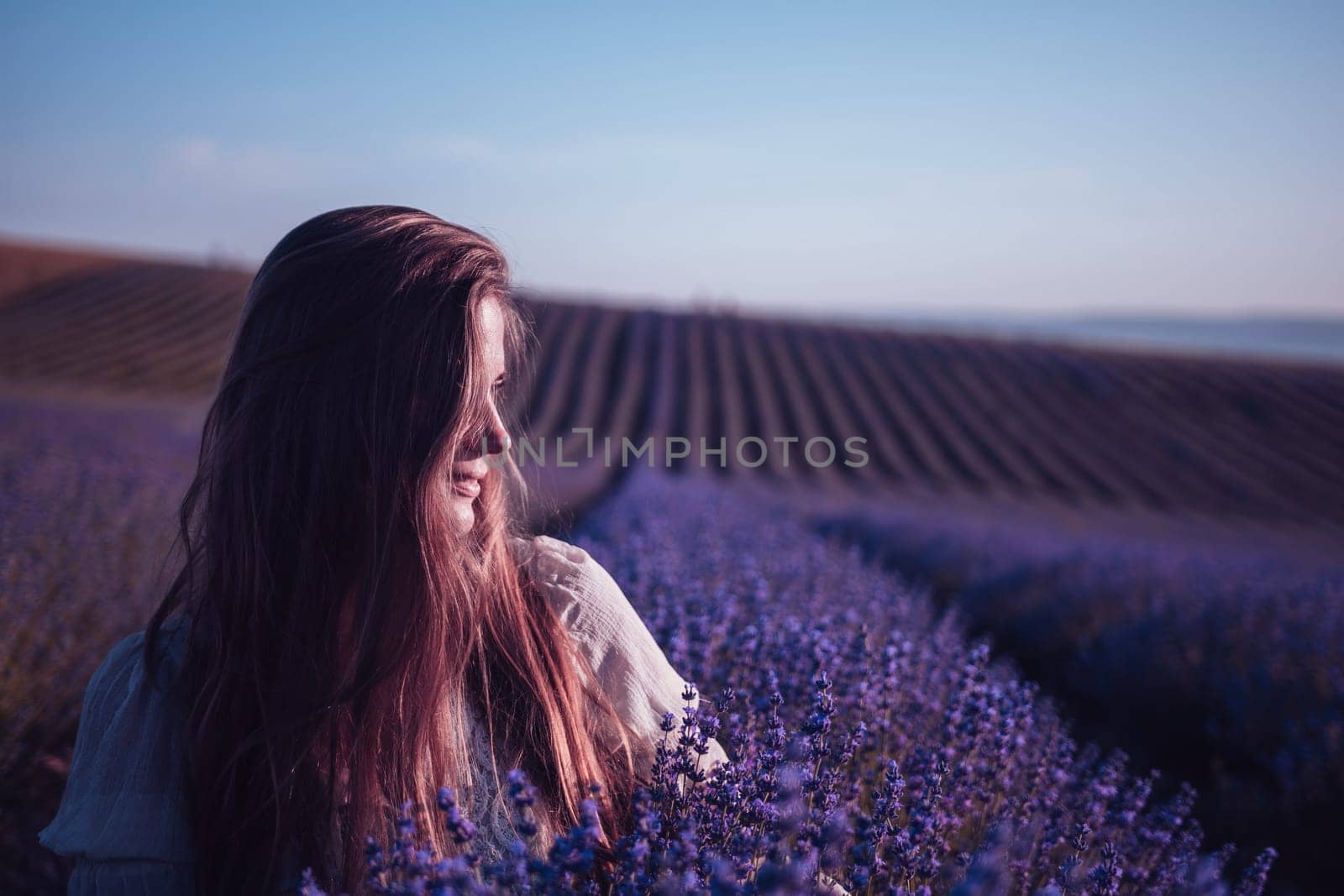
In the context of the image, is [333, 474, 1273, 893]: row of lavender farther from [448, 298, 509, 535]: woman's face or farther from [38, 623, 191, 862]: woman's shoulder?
[448, 298, 509, 535]: woman's face

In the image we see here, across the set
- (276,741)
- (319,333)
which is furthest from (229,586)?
(319,333)

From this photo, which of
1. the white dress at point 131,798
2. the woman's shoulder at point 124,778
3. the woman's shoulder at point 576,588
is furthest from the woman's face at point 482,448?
the woman's shoulder at point 124,778

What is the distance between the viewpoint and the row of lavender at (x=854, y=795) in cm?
88

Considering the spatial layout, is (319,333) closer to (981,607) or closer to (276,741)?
(276,741)

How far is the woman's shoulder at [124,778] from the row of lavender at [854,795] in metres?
0.30

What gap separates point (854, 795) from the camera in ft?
4.77

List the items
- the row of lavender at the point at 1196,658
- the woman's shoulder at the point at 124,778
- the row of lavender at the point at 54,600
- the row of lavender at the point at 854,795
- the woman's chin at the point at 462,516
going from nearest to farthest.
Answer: the row of lavender at the point at 854,795, the woman's shoulder at the point at 124,778, the woman's chin at the point at 462,516, the row of lavender at the point at 54,600, the row of lavender at the point at 1196,658

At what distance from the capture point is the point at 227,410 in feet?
3.97

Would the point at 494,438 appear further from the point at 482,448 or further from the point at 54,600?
the point at 54,600

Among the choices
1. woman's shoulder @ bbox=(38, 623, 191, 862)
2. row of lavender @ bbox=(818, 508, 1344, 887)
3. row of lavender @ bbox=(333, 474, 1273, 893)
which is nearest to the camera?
row of lavender @ bbox=(333, 474, 1273, 893)

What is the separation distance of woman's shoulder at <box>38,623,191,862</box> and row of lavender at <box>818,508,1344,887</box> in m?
2.77

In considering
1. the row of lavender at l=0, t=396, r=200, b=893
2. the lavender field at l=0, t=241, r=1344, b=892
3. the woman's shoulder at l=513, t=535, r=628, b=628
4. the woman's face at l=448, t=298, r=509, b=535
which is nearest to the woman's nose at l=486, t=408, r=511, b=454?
the woman's face at l=448, t=298, r=509, b=535

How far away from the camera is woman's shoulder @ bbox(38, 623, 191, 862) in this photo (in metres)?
1.01

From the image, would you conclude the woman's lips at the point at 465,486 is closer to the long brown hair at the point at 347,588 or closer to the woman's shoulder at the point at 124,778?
the long brown hair at the point at 347,588
